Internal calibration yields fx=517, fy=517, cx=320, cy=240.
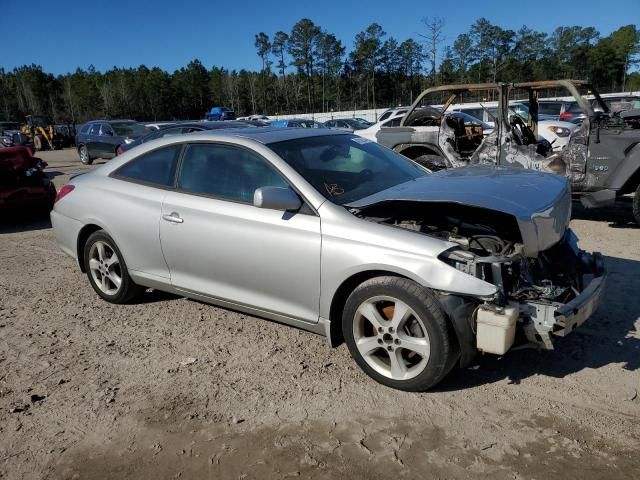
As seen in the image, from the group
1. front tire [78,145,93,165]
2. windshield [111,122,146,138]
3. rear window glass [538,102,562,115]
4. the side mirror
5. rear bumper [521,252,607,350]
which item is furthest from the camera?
front tire [78,145,93,165]

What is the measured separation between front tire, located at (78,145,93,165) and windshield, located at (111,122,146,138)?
1745 mm

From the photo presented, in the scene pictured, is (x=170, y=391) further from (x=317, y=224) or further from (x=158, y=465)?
(x=317, y=224)

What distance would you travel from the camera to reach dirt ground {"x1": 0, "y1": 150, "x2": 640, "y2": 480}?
8.65 feet

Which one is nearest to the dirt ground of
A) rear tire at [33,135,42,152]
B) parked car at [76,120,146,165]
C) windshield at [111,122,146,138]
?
parked car at [76,120,146,165]

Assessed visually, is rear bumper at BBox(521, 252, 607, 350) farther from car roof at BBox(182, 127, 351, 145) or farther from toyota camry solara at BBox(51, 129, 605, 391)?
car roof at BBox(182, 127, 351, 145)

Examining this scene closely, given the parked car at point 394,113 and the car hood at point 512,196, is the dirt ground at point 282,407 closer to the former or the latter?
the car hood at point 512,196

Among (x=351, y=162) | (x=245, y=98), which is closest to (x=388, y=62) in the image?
(x=245, y=98)

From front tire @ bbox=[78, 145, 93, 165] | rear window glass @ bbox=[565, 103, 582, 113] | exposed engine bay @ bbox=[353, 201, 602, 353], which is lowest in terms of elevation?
front tire @ bbox=[78, 145, 93, 165]

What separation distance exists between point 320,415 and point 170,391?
3.42ft

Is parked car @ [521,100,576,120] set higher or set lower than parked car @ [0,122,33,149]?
higher

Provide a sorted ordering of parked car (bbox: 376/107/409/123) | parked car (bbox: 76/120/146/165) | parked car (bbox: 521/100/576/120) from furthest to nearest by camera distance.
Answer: parked car (bbox: 521/100/576/120) < parked car (bbox: 76/120/146/165) < parked car (bbox: 376/107/409/123)

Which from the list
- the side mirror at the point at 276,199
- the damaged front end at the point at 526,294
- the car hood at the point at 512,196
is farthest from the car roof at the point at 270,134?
the damaged front end at the point at 526,294

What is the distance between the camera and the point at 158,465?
106 inches

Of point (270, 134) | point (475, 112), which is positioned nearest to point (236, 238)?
point (270, 134)
